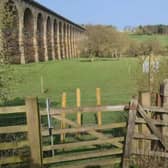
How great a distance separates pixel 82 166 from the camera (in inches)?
270

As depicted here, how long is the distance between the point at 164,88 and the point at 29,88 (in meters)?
22.8

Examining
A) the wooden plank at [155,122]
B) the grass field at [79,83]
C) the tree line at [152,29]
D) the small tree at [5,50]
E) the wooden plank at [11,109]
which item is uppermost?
the tree line at [152,29]

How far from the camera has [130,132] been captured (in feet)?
22.5

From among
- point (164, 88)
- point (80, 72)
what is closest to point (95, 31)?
point (80, 72)

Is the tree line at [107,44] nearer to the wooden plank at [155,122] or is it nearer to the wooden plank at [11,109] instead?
the wooden plank at [155,122]

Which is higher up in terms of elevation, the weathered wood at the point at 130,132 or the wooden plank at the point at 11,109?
the wooden plank at the point at 11,109

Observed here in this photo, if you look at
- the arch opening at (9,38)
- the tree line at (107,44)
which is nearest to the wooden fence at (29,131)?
the arch opening at (9,38)

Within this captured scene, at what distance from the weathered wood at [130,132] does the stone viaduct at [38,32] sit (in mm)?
3945

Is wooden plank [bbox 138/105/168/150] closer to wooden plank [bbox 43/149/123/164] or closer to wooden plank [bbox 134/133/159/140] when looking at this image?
wooden plank [bbox 134/133/159/140]

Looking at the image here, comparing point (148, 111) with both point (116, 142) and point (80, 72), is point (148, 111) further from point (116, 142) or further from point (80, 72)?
point (80, 72)

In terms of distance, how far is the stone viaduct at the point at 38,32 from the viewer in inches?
412

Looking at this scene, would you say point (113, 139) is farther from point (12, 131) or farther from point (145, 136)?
point (12, 131)

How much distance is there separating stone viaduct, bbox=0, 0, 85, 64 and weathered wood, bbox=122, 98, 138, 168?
3.94 metres

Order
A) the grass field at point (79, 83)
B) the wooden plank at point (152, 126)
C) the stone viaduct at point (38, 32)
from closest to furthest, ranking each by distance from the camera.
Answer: the wooden plank at point (152, 126)
the stone viaduct at point (38, 32)
the grass field at point (79, 83)
